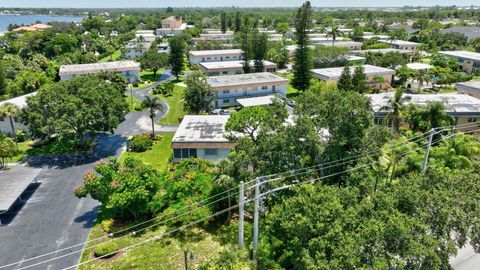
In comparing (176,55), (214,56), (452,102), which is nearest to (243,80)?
(176,55)

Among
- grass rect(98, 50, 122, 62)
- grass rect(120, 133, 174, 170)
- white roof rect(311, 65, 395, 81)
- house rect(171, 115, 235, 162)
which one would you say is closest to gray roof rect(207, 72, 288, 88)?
white roof rect(311, 65, 395, 81)

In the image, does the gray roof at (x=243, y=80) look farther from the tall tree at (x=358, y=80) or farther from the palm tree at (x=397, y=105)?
the palm tree at (x=397, y=105)

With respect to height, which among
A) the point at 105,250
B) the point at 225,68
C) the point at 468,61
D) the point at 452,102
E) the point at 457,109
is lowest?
the point at 105,250

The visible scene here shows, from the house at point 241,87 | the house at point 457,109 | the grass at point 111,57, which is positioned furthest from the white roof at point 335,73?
the grass at point 111,57

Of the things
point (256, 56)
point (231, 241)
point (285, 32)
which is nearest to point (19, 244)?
point (231, 241)

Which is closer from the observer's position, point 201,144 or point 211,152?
point 201,144

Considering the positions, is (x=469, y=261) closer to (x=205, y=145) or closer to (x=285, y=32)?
(x=205, y=145)

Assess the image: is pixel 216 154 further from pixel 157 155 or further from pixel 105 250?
pixel 105 250
